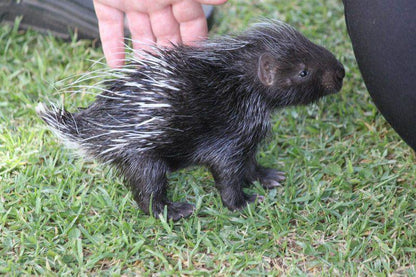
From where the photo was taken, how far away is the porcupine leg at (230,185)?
3.42 metres

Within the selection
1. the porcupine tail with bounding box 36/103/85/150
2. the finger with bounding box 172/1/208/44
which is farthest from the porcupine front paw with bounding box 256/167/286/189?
the porcupine tail with bounding box 36/103/85/150

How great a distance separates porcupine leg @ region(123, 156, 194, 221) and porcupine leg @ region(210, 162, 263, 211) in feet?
0.74

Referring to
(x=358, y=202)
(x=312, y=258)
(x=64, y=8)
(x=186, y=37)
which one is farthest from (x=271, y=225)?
(x=64, y=8)

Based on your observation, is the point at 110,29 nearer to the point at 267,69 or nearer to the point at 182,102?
the point at 182,102

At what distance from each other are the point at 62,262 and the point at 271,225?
1216mm

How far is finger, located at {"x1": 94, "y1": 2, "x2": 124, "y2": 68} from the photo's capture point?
4.00 meters

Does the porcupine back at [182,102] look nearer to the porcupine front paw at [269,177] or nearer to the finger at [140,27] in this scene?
the porcupine front paw at [269,177]

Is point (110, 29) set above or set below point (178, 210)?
above

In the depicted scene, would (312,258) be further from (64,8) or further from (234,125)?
(64,8)

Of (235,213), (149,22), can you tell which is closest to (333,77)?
(235,213)

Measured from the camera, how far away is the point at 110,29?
4027mm

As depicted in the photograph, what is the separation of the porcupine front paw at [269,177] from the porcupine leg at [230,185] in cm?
25

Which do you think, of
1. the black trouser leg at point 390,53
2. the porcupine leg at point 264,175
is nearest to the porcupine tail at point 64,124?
the porcupine leg at point 264,175

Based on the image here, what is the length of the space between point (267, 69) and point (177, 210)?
1033 millimetres
